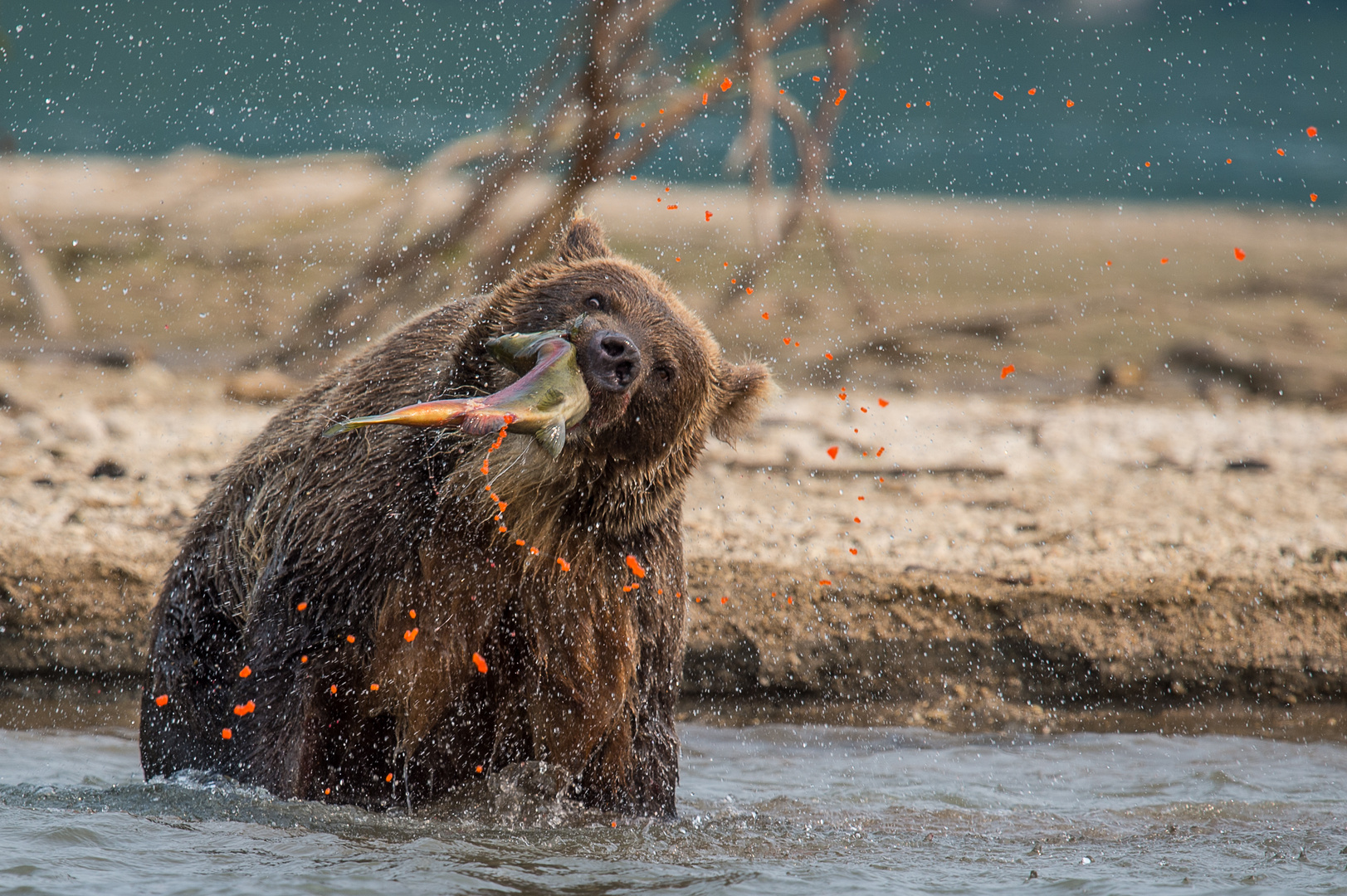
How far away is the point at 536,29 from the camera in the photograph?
1129 inches

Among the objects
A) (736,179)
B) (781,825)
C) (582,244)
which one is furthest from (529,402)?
(736,179)

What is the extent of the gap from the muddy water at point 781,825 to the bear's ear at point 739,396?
125 cm

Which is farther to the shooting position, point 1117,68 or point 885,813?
point 1117,68

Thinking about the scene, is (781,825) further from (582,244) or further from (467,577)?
(582,244)

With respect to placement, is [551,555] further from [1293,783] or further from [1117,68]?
[1117,68]

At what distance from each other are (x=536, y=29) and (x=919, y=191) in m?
9.01

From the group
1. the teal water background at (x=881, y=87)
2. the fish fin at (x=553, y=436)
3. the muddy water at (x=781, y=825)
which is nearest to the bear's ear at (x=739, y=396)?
the fish fin at (x=553, y=436)

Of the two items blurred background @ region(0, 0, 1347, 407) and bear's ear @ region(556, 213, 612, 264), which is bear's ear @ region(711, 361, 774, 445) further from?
blurred background @ region(0, 0, 1347, 407)

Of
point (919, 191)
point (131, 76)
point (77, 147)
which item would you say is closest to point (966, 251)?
point (919, 191)

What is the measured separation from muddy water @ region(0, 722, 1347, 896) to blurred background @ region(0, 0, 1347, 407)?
8.39 ft

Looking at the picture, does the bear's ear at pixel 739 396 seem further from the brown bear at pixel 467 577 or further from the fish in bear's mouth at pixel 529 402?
the fish in bear's mouth at pixel 529 402

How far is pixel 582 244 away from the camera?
13.5ft

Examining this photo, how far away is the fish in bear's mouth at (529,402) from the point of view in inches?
123

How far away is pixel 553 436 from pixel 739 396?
1.05 metres
